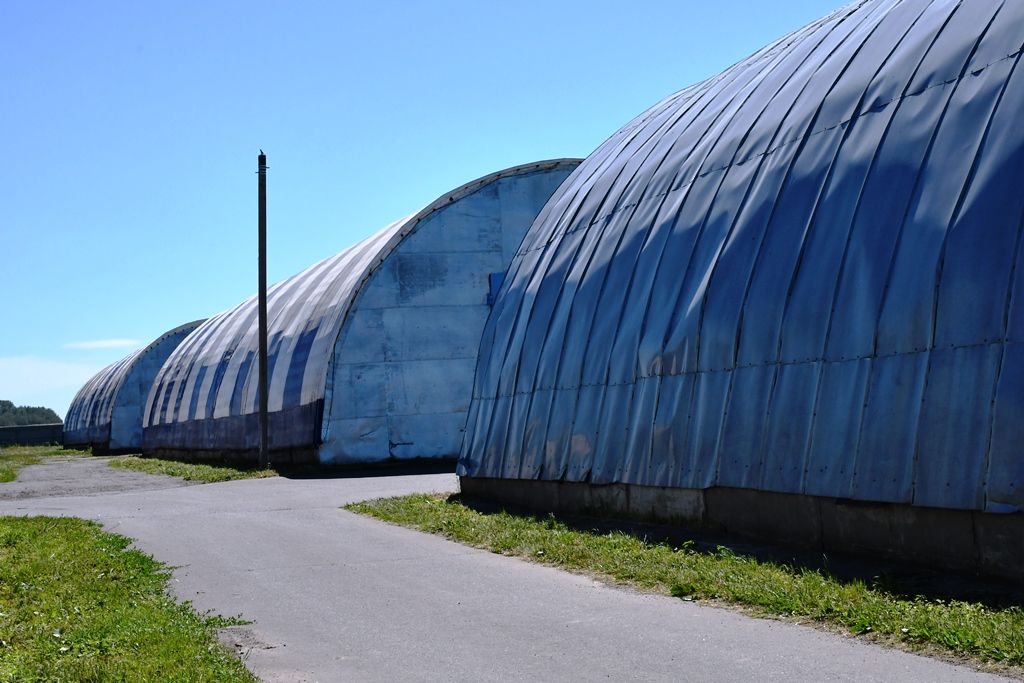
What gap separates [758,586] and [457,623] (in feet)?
8.51

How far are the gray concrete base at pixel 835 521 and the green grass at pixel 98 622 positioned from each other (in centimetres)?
572

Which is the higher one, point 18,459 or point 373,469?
point 373,469

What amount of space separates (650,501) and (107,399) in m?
68.8

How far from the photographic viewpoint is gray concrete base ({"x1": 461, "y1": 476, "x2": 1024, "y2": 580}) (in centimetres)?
884

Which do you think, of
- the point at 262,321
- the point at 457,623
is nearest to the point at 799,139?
the point at 457,623

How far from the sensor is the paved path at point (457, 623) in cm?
718

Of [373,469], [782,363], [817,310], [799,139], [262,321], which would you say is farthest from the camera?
[262,321]

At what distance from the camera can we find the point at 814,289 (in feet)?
37.9

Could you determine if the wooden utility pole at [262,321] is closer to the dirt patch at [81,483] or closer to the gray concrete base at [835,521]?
the dirt patch at [81,483]

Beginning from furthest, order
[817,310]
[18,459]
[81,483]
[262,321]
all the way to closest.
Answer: [18,459] → [262,321] → [81,483] → [817,310]

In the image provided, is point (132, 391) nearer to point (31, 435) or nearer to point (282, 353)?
point (282, 353)

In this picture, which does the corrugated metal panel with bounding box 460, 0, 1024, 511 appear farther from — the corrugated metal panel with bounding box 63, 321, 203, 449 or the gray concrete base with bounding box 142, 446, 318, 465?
the corrugated metal panel with bounding box 63, 321, 203, 449

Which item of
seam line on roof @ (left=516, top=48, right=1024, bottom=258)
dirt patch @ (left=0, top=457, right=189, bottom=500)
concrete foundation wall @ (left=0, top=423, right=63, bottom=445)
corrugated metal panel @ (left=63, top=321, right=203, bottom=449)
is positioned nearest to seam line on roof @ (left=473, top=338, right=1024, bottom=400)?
seam line on roof @ (left=516, top=48, right=1024, bottom=258)

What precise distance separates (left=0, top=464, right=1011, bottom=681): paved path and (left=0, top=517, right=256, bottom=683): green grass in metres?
0.38
